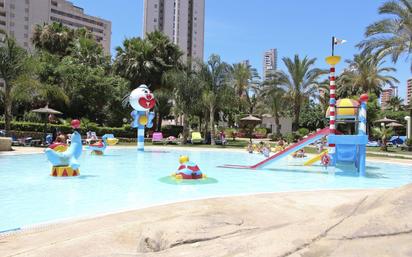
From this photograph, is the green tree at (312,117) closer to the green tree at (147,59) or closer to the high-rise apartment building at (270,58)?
the green tree at (147,59)

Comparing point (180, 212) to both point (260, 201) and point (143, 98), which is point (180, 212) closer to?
point (260, 201)

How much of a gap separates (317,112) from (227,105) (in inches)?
813

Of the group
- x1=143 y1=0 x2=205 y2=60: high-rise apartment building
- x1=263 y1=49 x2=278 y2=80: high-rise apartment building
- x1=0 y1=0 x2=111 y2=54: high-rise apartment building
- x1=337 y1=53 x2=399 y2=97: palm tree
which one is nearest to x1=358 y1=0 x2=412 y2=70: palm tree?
x1=337 y1=53 x2=399 y2=97: palm tree

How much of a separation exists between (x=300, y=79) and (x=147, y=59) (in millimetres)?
14859

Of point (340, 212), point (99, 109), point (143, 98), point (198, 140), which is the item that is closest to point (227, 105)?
point (198, 140)

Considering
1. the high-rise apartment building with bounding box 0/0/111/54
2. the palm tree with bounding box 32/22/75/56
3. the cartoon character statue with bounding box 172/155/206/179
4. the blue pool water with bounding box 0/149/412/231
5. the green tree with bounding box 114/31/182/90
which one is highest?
the high-rise apartment building with bounding box 0/0/111/54

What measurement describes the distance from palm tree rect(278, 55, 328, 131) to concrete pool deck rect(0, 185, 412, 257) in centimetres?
3226

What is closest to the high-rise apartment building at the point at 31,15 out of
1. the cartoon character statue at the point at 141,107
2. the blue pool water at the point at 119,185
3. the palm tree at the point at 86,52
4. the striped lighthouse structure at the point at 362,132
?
the palm tree at the point at 86,52

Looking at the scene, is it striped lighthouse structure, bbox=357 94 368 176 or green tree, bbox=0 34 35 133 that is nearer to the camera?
striped lighthouse structure, bbox=357 94 368 176

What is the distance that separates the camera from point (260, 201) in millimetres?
7059

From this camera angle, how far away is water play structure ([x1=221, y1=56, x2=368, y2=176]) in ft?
44.4

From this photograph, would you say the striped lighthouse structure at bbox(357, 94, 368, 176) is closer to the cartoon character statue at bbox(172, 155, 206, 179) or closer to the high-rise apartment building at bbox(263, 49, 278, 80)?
the cartoon character statue at bbox(172, 155, 206, 179)

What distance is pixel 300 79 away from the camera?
37.0 metres

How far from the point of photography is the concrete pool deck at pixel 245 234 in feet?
9.53
